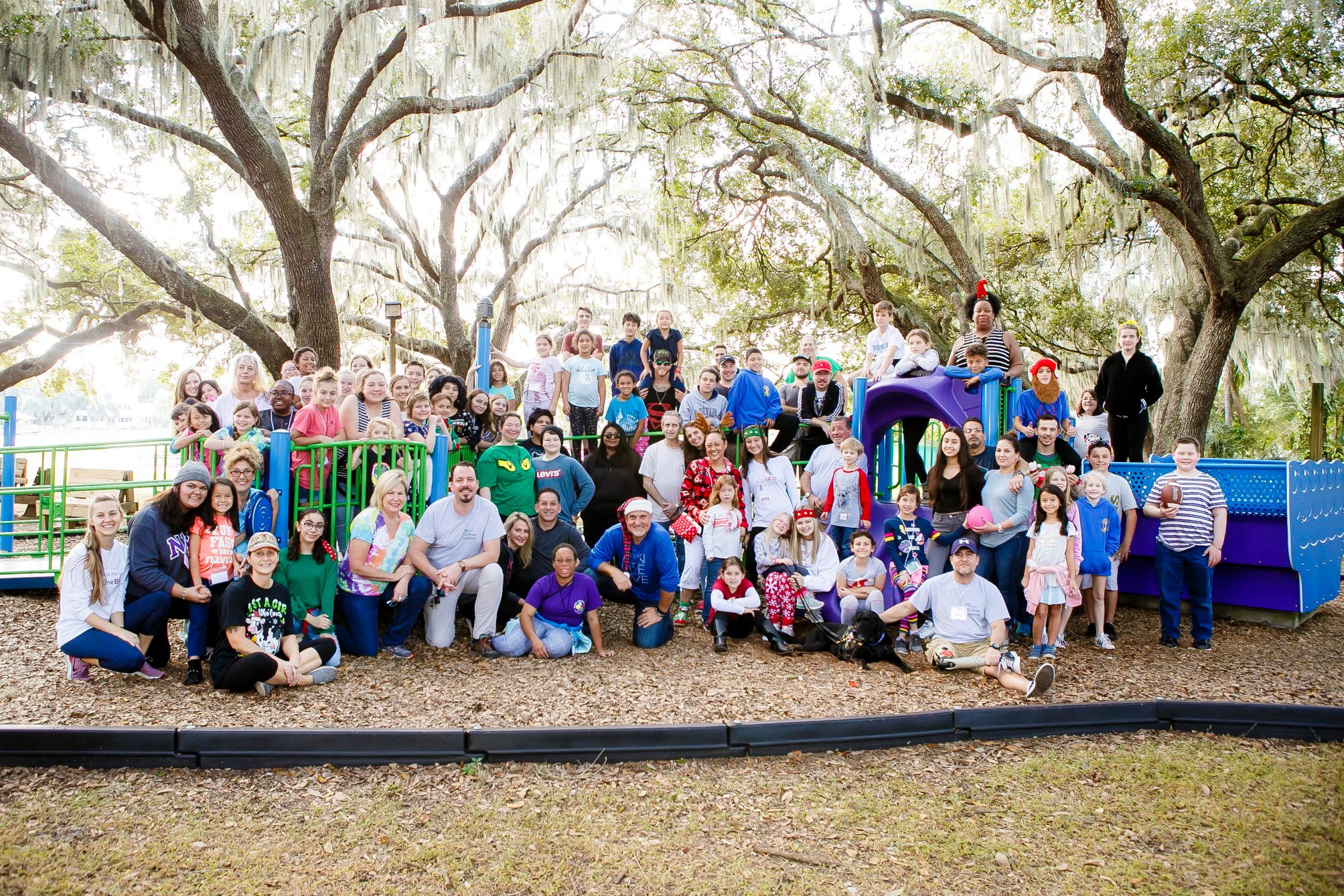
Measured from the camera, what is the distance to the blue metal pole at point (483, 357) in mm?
8117

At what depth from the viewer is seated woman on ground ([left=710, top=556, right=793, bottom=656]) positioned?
6316 millimetres

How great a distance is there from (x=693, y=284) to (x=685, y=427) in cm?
1113

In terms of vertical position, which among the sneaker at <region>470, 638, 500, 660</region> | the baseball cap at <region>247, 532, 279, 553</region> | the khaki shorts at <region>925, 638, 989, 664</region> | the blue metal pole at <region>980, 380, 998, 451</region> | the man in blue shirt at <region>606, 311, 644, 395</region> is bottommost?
the sneaker at <region>470, 638, 500, 660</region>

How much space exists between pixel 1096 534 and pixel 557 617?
3.99 metres

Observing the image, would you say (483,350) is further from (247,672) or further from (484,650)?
(247,672)

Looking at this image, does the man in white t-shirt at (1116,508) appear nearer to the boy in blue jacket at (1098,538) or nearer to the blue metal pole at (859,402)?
the boy in blue jacket at (1098,538)

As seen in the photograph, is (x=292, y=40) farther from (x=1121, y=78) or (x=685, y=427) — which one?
(x=1121, y=78)

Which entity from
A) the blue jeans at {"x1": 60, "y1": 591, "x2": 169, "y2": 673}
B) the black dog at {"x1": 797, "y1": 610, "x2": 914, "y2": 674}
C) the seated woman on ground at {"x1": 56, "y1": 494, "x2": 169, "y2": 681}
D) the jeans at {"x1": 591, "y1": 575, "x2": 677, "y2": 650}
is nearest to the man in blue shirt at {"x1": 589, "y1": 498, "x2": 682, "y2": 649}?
the jeans at {"x1": 591, "y1": 575, "x2": 677, "y2": 650}

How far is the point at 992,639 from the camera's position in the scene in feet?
19.1

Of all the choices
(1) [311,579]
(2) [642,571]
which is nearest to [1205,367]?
(2) [642,571]

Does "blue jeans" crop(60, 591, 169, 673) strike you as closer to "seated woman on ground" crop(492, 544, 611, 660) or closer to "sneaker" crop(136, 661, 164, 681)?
"sneaker" crop(136, 661, 164, 681)

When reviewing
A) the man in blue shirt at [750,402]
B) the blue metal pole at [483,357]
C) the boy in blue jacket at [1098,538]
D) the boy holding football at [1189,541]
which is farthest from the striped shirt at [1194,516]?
the blue metal pole at [483,357]

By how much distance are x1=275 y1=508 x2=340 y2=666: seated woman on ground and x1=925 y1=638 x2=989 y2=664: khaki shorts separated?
3.85m

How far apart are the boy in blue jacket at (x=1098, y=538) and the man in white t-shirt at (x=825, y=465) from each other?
1716mm
